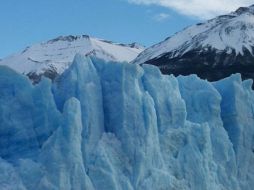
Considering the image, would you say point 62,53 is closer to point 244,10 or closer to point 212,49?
point 244,10

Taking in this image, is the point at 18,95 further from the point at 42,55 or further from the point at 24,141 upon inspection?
the point at 42,55

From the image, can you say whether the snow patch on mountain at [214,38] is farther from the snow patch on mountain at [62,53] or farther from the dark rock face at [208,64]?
the snow patch on mountain at [62,53]

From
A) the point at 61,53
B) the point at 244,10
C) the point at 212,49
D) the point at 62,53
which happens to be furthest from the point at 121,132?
the point at 62,53

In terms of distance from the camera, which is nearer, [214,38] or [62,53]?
[214,38]

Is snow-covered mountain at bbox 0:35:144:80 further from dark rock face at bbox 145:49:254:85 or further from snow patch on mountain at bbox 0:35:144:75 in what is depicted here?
dark rock face at bbox 145:49:254:85

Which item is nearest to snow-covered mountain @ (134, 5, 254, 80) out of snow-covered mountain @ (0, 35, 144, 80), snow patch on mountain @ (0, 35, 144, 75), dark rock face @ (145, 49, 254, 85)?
dark rock face @ (145, 49, 254, 85)

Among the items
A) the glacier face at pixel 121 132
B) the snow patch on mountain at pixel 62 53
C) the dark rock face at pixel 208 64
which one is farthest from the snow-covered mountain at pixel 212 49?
the glacier face at pixel 121 132
